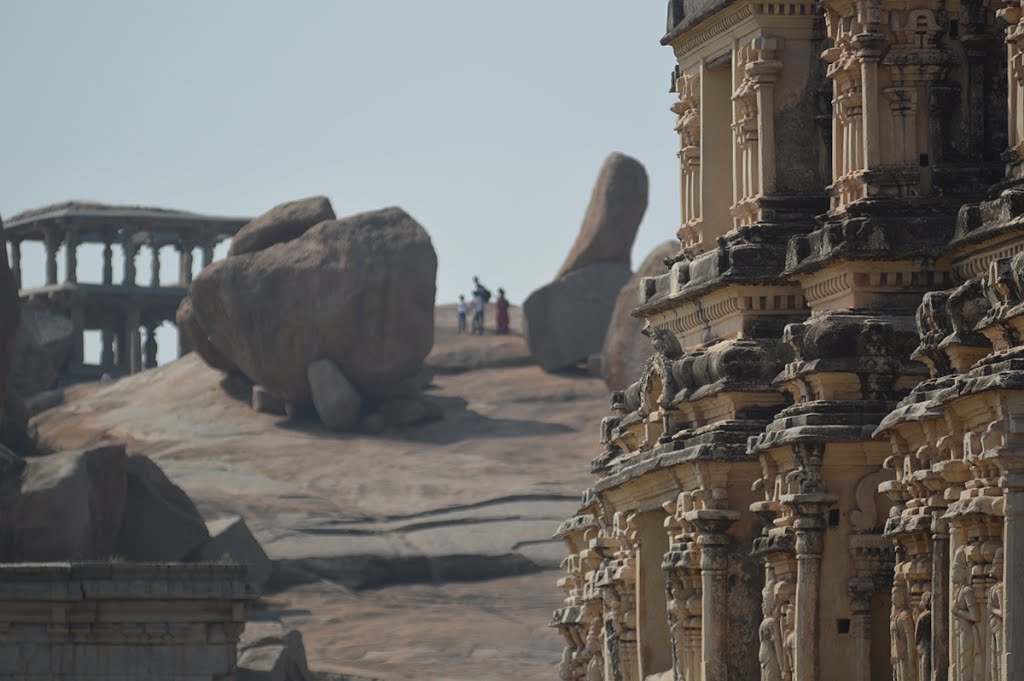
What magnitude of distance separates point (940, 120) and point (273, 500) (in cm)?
4023

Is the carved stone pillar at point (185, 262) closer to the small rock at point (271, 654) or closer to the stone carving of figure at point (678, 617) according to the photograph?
the small rock at point (271, 654)

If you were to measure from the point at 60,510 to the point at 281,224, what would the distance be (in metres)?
22.4

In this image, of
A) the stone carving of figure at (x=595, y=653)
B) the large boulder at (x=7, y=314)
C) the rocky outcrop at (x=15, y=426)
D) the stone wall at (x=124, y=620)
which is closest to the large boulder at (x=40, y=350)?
the rocky outcrop at (x=15, y=426)

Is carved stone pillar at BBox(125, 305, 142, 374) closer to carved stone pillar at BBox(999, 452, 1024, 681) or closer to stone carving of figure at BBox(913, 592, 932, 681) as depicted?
stone carving of figure at BBox(913, 592, 932, 681)

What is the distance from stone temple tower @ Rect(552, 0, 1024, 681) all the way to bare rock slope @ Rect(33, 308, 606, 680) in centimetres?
2248

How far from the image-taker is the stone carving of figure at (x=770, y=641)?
34.7m

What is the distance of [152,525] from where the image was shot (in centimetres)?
6575

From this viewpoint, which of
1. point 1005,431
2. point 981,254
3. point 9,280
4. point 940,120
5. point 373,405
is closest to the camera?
point 1005,431

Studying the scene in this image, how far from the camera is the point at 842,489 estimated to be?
34.2m

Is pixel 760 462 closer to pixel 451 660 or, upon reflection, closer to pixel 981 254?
pixel 981 254

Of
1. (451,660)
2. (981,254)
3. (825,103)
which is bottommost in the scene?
(451,660)

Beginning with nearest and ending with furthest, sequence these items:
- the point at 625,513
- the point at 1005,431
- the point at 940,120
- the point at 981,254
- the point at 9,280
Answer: the point at 1005,431
the point at 981,254
the point at 940,120
the point at 625,513
the point at 9,280

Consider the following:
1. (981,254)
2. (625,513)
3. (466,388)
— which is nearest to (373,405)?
(466,388)

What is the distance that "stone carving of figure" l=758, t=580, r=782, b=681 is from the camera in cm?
3472
